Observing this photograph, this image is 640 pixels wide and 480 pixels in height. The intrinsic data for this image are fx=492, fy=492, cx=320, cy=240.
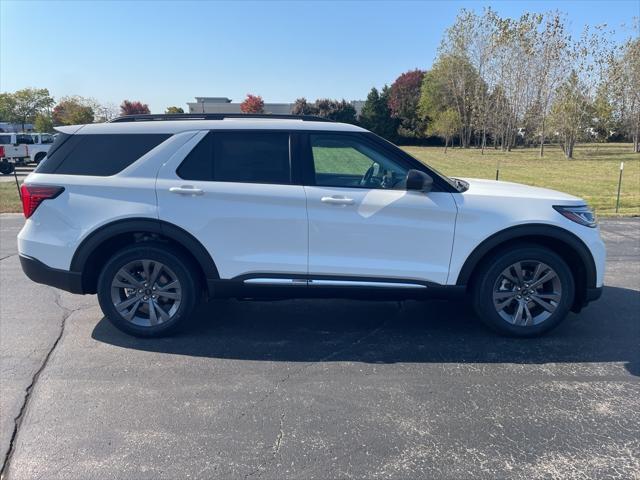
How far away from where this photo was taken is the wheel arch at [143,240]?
4172 millimetres

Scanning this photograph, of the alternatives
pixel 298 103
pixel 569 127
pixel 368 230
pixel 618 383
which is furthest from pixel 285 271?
pixel 298 103

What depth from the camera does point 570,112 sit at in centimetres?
3538

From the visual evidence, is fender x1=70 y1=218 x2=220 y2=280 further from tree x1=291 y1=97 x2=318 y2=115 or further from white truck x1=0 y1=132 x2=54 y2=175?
tree x1=291 y1=97 x2=318 y2=115

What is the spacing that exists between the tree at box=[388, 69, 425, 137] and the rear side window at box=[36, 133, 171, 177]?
6309 centimetres

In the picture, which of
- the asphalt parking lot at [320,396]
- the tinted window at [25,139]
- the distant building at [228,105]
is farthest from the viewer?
the distant building at [228,105]

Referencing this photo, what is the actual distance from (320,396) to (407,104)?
6711cm

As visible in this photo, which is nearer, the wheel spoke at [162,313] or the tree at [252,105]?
the wheel spoke at [162,313]

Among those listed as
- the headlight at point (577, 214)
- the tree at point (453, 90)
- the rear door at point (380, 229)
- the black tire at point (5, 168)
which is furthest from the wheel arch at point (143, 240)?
the tree at point (453, 90)

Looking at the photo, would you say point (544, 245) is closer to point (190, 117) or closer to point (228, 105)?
point (190, 117)

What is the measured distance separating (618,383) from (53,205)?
468cm

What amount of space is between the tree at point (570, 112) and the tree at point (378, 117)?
31196 millimetres

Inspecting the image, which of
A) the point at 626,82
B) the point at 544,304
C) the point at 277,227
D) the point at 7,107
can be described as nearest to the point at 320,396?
the point at 277,227

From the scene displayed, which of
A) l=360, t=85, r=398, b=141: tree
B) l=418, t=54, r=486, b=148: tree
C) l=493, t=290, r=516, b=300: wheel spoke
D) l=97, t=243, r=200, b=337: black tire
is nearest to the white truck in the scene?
l=97, t=243, r=200, b=337: black tire

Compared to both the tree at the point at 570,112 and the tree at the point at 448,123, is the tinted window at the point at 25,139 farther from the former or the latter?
the tree at the point at 448,123
